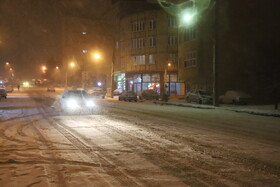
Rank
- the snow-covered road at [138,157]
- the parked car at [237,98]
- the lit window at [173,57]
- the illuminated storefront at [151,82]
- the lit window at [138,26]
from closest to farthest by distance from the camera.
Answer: the snow-covered road at [138,157]
the parked car at [237,98]
the illuminated storefront at [151,82]
the lit window at [173,57]
the lit window at [138,26]

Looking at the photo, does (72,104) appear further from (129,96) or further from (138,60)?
(138,60)

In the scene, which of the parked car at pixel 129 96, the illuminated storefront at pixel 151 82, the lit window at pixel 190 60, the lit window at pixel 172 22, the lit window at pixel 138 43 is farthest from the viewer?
the lit window at pixel 138 43

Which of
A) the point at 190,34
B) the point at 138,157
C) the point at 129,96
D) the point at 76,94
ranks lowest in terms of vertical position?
the point at 138,157

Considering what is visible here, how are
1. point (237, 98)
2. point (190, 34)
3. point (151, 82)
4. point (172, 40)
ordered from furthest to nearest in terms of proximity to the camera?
point (151, 82) < point (172, 40) < point (190, 34) < point (237, 98)

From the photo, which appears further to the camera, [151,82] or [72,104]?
[151,82]

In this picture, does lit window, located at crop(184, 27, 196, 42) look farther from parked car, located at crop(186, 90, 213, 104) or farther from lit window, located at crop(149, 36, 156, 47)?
lit window, located at crop(149, 36, 156, 47)

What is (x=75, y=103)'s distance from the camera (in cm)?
2162

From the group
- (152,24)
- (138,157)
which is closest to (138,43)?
(152,24)

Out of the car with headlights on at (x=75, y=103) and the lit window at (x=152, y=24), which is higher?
the lit window at (x=152, y=24)

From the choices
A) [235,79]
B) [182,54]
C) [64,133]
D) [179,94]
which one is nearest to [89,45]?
[179,94]

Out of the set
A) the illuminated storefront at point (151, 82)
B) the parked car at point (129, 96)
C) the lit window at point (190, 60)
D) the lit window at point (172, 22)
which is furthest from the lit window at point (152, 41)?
the parked car at point (129, 96)

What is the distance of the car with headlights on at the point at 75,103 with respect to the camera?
21.7 m

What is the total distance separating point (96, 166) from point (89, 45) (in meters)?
108

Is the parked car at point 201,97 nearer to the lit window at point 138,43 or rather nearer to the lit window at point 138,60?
the lit window at point 138,60
